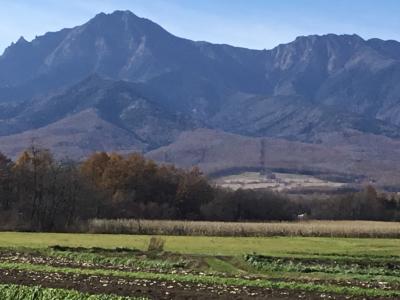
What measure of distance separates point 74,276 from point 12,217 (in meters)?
52.4

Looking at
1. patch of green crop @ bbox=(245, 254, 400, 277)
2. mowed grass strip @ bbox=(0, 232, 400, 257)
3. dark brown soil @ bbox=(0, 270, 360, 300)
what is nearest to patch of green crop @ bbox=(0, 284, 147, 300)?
dark brown soil @ bbox=(0, 270, 360, 300)

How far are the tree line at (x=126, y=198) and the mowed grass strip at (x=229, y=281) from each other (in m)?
45.6

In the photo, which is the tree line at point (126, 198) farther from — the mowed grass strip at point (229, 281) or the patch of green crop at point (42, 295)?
the patch of green crop at point (42, 295)

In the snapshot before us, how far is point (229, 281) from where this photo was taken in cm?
2938

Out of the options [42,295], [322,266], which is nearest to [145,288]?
[42,295]

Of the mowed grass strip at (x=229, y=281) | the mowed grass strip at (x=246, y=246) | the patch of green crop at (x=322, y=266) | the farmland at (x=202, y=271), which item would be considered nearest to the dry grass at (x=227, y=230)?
the mowed grass strip at (x=246, y=246)

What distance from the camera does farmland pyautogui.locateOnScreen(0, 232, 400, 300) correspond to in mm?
25484

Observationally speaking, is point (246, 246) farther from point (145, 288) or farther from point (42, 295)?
point (42, 295)

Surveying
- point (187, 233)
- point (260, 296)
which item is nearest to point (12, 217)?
point (187, 233)

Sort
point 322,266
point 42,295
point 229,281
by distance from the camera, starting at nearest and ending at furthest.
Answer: point 42,295, point 229,281, point 322,266

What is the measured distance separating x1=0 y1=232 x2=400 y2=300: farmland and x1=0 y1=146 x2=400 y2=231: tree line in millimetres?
32228

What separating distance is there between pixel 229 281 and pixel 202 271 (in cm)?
626

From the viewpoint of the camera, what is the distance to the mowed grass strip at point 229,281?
27.2 meters

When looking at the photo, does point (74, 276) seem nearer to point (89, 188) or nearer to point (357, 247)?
point (357, 247)
